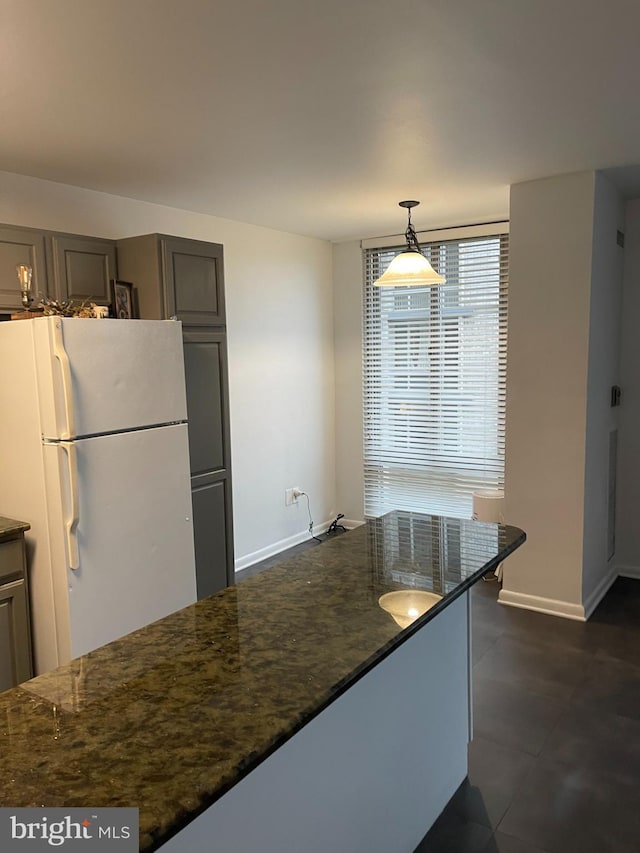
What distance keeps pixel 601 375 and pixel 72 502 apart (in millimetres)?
2972

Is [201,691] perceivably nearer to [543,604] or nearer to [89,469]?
[89,469]

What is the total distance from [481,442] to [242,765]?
4088 millimetres

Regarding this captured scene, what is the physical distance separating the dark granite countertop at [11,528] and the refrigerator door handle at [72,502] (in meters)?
0.23

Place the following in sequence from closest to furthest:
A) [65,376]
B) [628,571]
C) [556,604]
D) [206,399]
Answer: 1. [65,376]
2. [206,399]
3. [556,604]
4. [628,571]

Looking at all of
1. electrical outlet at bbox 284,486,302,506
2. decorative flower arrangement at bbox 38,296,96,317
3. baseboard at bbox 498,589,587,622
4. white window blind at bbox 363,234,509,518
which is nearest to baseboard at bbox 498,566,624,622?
baseboard at bbox 498,589,587,622

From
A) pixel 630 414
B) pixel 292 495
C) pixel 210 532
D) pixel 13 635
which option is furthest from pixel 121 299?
pixel 630 414

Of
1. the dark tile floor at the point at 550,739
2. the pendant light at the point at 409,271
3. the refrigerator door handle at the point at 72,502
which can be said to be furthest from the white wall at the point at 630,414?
the refrigerator door handle at the point at 72,502

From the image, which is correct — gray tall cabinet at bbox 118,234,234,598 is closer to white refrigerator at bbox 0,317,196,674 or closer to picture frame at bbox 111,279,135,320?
picture frame at bbox 111,279,135,320

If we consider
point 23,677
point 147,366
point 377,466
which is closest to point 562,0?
point 147,366

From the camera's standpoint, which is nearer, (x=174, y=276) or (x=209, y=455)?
(x=174, y=276)

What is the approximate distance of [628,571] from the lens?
4.36 m

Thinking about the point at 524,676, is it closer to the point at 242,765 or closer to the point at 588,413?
the point at 588,413

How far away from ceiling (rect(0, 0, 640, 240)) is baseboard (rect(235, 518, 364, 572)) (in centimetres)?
248

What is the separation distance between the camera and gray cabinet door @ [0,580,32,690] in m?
2.63
